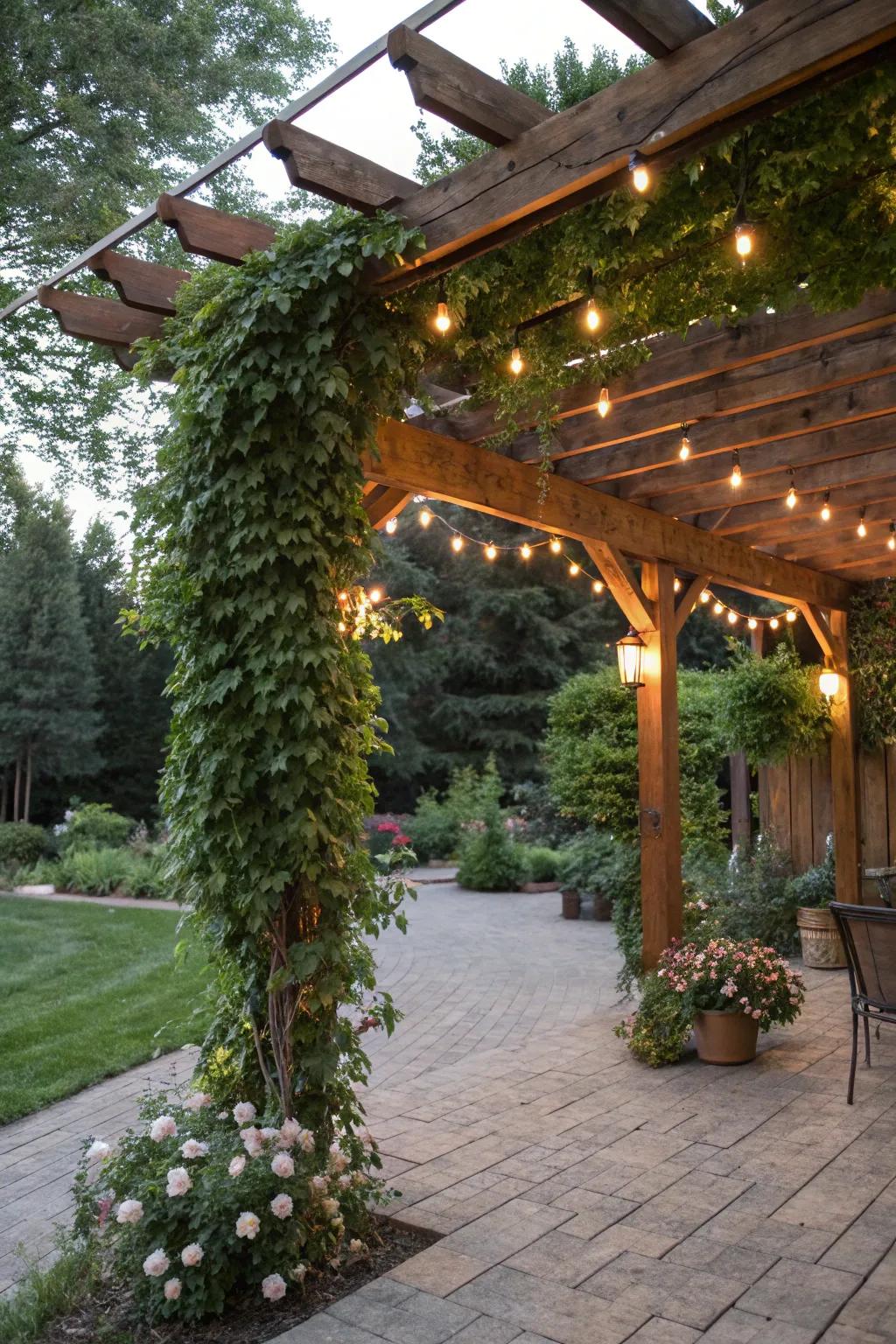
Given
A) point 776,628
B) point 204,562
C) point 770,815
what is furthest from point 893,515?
point 204,562

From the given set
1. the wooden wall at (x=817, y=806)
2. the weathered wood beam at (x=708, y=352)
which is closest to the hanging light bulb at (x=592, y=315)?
the weathered wood beam at (x=708, y=352)

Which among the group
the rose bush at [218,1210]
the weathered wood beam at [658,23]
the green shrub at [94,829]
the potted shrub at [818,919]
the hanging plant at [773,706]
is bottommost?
the rose bush at [218,1210]

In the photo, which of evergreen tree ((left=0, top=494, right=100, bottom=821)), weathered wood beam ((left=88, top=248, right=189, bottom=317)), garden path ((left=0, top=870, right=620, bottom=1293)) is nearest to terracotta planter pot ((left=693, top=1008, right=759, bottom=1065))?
garden path ((left=0, top=870, right=620, bottom=1293))

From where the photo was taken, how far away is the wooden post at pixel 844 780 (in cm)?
781

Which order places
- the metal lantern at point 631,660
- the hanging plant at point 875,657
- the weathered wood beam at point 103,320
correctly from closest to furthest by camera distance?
the weathered wood beam at point 103,320
the metal lantern at point 631,660
the hanging plant at point 875,657

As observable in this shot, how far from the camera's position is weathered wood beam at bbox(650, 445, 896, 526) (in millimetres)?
5445

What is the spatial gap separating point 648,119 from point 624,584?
11.2ft

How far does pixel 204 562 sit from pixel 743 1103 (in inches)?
127

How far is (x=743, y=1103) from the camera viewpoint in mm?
4441

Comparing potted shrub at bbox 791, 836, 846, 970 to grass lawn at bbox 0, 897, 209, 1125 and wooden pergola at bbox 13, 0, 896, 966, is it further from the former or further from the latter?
grass lawn at bbox 0, 897, 209, 1125

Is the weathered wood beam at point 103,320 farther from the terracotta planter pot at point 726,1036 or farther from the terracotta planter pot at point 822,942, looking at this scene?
the terracotta planter pot at point 822,942

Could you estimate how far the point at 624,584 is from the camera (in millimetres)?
5824

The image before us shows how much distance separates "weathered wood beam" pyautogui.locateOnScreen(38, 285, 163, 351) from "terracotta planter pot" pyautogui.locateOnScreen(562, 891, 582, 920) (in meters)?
7.45

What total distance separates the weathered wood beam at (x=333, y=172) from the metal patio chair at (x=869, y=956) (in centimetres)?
311
